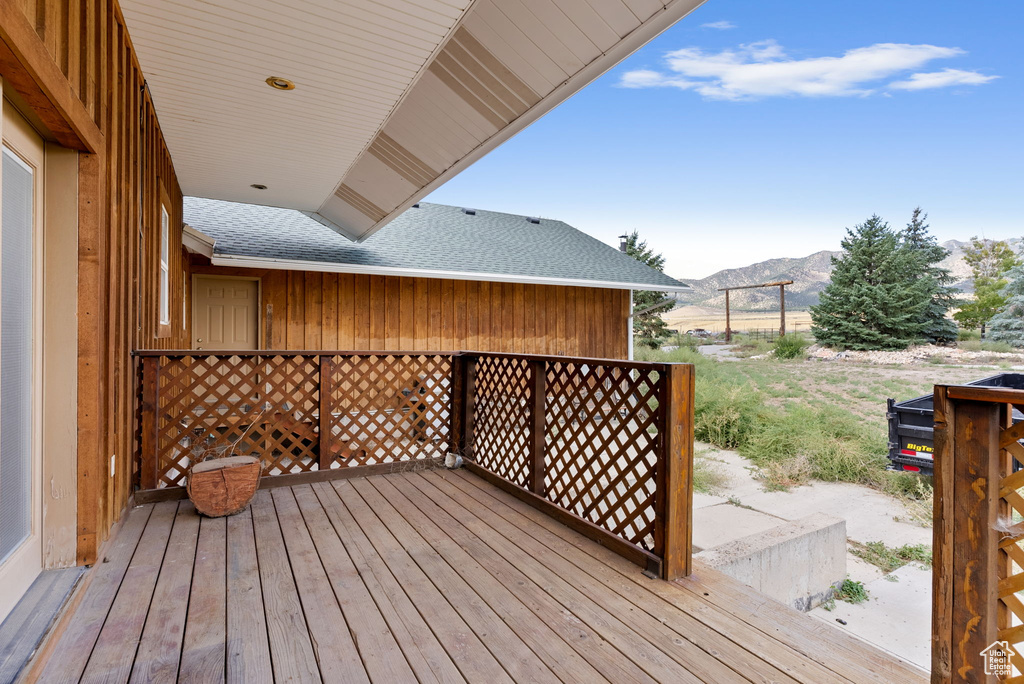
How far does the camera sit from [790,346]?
1280 cm

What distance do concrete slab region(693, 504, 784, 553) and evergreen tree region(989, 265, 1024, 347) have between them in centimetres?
555

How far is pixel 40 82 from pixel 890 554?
5.95 m

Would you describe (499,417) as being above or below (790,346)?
below

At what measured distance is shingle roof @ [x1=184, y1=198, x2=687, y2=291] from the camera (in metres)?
6.95

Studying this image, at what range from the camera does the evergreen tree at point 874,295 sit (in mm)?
12516

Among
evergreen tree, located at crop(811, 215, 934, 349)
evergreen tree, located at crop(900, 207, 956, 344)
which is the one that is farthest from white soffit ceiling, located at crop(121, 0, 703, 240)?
evergreen tree, located at crop(811, 215, 934, 349)

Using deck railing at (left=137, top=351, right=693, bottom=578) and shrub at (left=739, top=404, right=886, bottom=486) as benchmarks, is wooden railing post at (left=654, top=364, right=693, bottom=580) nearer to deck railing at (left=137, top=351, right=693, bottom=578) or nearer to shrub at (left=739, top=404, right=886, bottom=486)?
deck railing at (left=137, top=351, right=693, bottom=578)

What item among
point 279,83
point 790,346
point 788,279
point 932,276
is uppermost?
point 788,279

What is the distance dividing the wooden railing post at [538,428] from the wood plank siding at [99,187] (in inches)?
88.0

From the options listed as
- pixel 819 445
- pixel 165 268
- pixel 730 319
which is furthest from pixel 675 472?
pixel 730 319

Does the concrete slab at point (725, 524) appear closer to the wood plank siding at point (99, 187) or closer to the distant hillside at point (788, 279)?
the wood plank siding at point (99, 187)

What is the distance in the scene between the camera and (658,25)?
2.24 m

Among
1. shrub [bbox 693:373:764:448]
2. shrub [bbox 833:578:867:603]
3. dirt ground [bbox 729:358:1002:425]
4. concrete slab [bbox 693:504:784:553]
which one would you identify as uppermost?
dirt ground [bbox 729:358:1002:425]

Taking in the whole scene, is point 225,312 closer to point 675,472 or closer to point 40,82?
point 40,82
